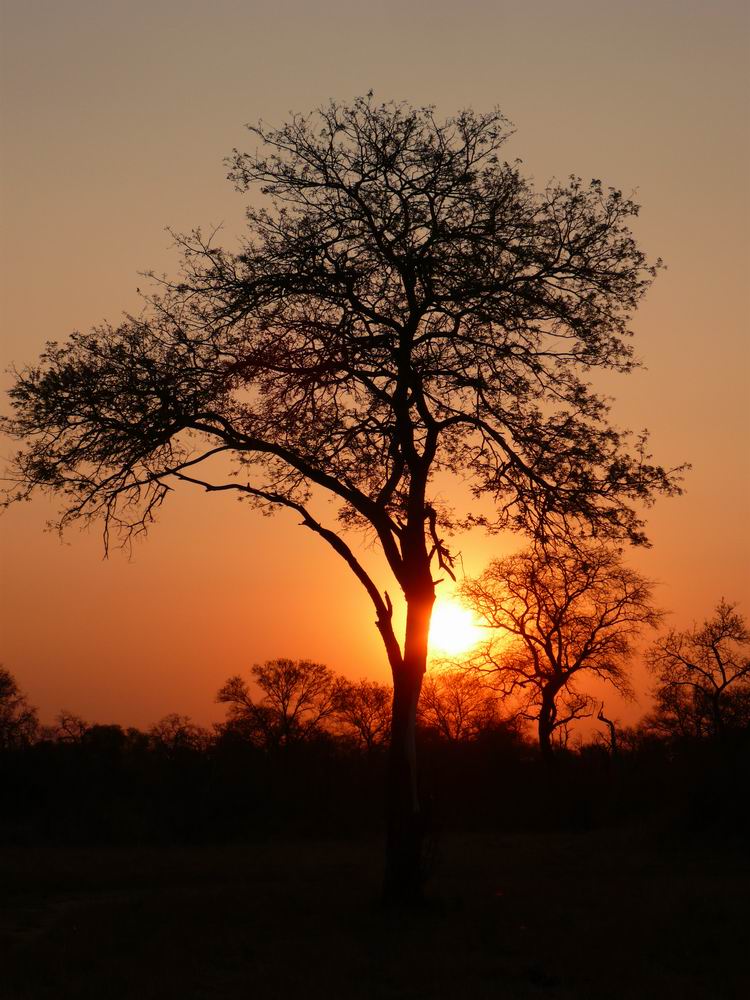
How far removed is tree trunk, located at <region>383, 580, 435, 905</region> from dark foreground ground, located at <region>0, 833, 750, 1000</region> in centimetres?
50

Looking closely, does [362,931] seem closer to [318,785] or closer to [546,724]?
[318,785]

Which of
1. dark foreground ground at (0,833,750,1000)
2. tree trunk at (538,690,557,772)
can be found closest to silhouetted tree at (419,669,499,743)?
tree trunk at (538,690,557,772)

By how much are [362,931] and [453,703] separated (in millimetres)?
38952

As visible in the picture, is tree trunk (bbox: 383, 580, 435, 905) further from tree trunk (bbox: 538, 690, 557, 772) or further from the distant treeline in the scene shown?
tree trunk (bbox: 538, 690, 557, 772)

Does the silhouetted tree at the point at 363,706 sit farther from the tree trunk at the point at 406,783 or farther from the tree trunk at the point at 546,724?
the tree trunk at the point at 406,783

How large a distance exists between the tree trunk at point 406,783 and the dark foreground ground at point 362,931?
1.65 feet

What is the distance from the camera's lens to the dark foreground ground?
33.2ft

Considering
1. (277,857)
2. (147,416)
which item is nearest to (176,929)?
(147,416)

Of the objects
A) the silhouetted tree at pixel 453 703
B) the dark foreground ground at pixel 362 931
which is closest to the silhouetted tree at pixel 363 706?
the silhouetted tree at pixel 453 703

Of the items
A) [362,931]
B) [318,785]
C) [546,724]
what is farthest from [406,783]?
[546,724]

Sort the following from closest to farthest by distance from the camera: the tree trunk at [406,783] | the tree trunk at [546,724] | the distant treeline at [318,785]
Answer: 1. the tree trunk at [406,783]
2. the distant treeline at [318,785]
3. the tree trunk at [546,724]

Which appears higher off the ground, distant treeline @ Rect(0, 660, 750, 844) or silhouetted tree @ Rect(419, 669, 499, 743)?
silhouetted tree @ Rect(419, 669, 499, 743)

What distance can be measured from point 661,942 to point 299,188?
35.0 ft

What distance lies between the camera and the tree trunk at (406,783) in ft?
46.2
